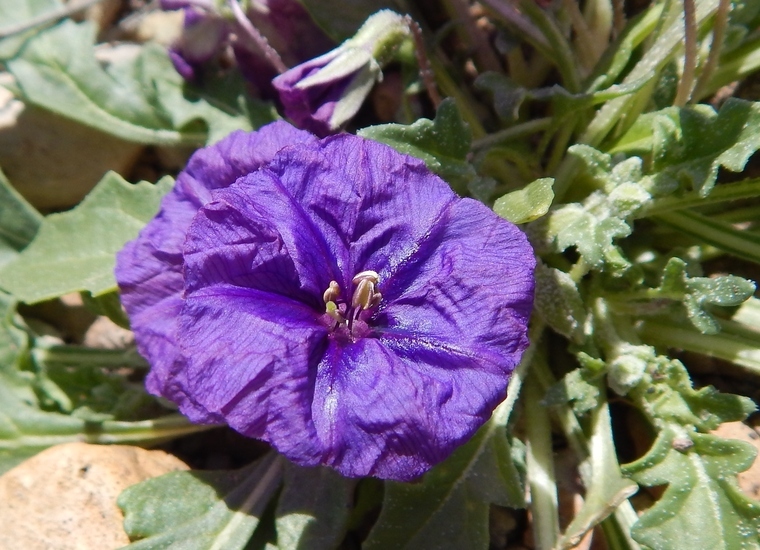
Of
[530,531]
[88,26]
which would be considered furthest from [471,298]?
[88,26]

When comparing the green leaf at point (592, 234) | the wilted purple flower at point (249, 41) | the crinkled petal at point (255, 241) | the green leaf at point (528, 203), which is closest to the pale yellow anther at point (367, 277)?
the crinkled petal at point (255, 241)

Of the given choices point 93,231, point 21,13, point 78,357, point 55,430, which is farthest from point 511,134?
point 21,13

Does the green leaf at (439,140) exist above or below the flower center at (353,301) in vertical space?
above

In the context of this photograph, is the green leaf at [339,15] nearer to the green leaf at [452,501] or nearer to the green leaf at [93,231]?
the green leaf at [93,231]

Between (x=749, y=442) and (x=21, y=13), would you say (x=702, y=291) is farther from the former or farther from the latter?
(x=21, y=13)

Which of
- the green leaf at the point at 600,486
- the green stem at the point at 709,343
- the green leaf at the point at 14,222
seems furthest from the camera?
the green leaf at the point at 14,222

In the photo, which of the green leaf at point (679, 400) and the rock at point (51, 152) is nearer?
the green leaf at point (679, 400)

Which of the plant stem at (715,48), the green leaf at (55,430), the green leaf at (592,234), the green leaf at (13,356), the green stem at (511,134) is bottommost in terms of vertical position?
the green leaf at (55,430)
